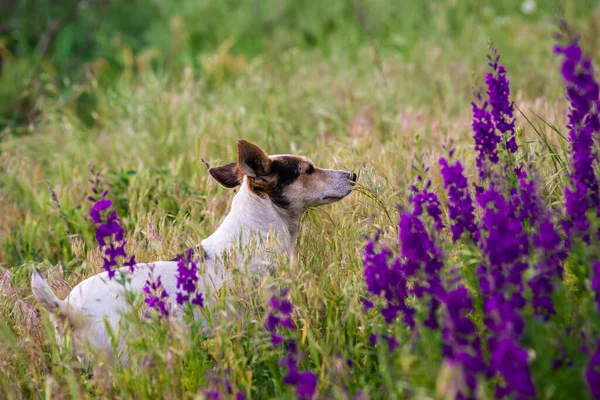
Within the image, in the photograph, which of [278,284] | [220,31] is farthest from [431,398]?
[220,31]

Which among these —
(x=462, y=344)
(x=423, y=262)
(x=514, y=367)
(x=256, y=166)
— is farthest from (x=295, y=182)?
(x=514, y=367)

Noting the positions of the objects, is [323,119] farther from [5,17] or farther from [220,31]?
[5,17]

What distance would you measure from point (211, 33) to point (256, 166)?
7.17 m

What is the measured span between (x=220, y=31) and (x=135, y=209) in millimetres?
5931

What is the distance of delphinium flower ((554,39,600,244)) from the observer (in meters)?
2.55

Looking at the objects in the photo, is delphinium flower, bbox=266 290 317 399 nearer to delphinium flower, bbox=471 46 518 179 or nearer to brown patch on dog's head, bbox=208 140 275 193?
brown patch on dog's head, bbox=208 140 275 193

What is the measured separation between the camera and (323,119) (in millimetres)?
6773

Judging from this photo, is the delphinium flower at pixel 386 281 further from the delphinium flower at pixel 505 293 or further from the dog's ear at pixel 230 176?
the dog's ear at pixel 230 176

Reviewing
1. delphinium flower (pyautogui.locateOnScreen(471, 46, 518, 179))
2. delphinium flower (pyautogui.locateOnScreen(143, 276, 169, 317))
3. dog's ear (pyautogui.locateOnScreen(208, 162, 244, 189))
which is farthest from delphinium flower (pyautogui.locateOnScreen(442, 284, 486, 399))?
dog's ear (pyautogui.locateOnScreen(208, 162, 244, 189))

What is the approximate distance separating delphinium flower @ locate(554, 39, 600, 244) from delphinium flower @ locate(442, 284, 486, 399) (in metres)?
0.57

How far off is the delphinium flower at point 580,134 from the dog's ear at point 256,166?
159 cm

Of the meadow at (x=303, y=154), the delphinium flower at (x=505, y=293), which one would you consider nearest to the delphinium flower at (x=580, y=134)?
the meadow at (x=303, y=154)

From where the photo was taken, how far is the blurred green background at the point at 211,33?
8.66m

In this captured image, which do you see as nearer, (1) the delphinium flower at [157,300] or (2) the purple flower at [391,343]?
(2) the purple flower at [391,343]
